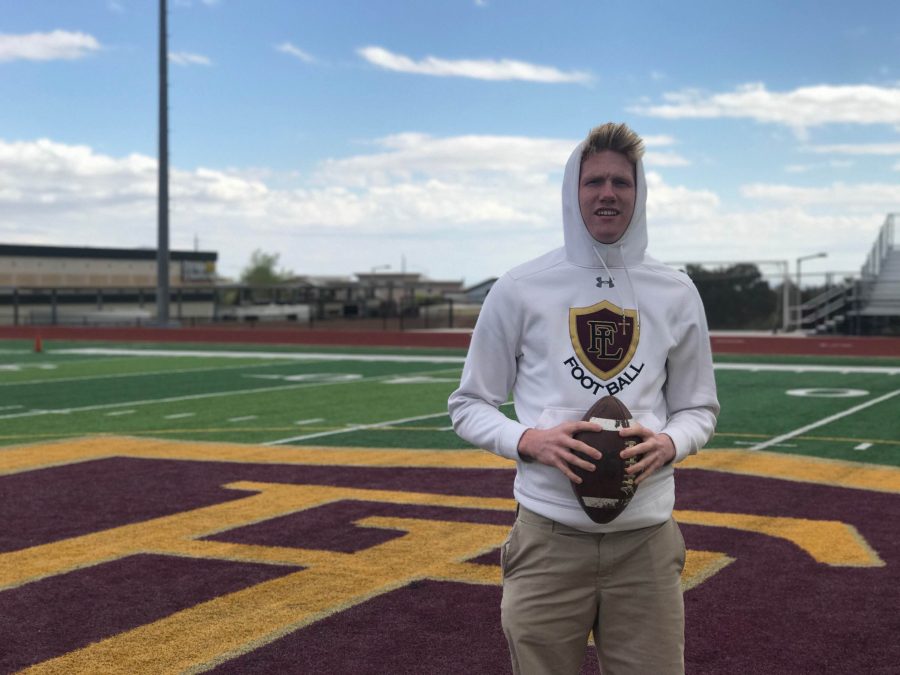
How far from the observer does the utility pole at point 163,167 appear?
35.3 metres

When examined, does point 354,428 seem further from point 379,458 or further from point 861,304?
point 861,304

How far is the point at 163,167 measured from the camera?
35281mm

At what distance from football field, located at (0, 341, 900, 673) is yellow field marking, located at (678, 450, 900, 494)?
0.03 metres

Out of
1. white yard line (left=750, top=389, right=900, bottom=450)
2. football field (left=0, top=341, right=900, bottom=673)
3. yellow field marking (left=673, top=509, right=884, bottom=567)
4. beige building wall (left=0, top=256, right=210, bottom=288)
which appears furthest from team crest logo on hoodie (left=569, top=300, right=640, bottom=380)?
beige building wall (left=0, top=256, right=210, bottom=288)

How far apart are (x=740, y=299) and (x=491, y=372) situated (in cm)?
3102

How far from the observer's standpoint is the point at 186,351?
27000 mm

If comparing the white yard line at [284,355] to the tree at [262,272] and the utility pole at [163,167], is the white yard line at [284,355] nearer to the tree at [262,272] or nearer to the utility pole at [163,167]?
the utility pole at [163,167]

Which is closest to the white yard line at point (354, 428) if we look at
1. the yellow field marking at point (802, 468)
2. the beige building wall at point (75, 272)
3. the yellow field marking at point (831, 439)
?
the yellow field marking at point (831, 439)

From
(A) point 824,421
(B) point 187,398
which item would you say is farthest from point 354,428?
(A) point 824,421

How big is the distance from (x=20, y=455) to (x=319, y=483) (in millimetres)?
3259

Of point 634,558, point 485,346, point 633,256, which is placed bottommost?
point 634,558

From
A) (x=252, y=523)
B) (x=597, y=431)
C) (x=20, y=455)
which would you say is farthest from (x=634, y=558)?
(x=20, y=455)

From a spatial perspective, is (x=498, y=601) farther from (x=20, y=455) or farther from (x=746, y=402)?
(x=746, y=402)

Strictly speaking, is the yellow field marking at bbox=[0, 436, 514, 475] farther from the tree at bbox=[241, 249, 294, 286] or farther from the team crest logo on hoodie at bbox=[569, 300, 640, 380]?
the tree at bbox=[241, 249, 294, 286]
